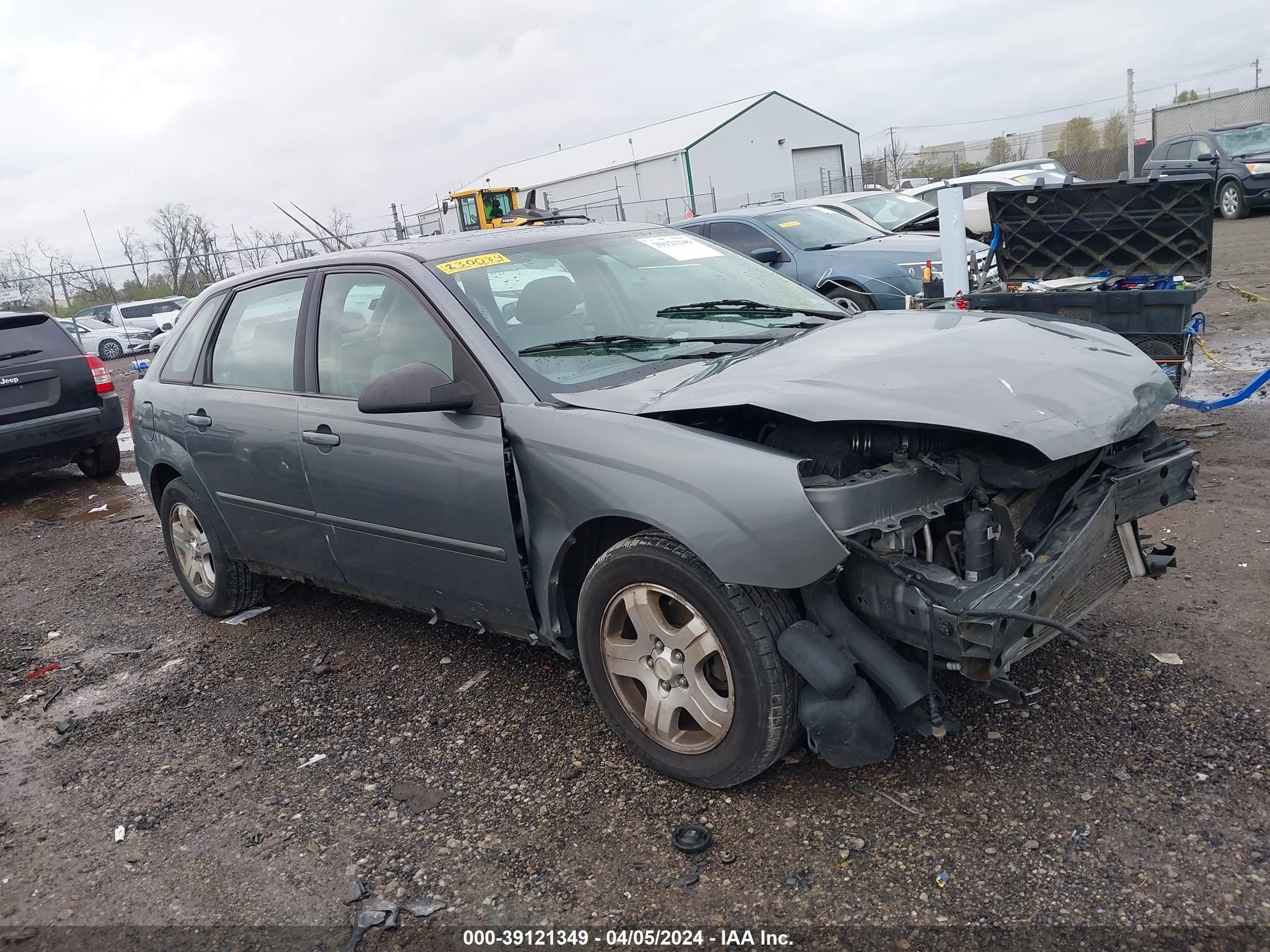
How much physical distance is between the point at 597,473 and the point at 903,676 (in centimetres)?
107

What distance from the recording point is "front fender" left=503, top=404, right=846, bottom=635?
2.59m

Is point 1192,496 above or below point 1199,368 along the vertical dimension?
above

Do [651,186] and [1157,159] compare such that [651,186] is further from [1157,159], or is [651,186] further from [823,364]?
[823,364]

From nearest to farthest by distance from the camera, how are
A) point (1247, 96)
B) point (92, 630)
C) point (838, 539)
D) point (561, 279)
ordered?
point (838, 539), point (561, 279), point (92, 630), point (1247, 96)

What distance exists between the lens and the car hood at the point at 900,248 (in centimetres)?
970

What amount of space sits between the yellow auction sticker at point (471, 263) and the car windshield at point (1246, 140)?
21149 mm

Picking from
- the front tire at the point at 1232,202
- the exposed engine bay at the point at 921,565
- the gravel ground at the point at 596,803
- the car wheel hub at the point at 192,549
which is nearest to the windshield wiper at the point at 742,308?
the exposed engine bay at the point at 921,565

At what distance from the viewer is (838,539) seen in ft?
8.34

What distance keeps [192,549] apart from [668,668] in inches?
132

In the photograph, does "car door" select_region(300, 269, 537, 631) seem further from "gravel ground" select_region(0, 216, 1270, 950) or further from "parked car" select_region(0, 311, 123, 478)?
"parked car" select_region(0, 311, 123, 478)

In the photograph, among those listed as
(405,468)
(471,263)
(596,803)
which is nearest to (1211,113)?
(471,263)

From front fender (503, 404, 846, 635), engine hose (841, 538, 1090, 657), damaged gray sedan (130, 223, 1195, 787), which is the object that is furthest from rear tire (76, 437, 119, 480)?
engine hose (841, 538, 1090, 657)

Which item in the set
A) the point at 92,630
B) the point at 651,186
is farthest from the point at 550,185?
the point at 92,630

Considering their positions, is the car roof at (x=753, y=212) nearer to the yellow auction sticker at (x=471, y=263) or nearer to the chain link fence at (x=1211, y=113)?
the yellow auction sticker at (x=471, y=263)
